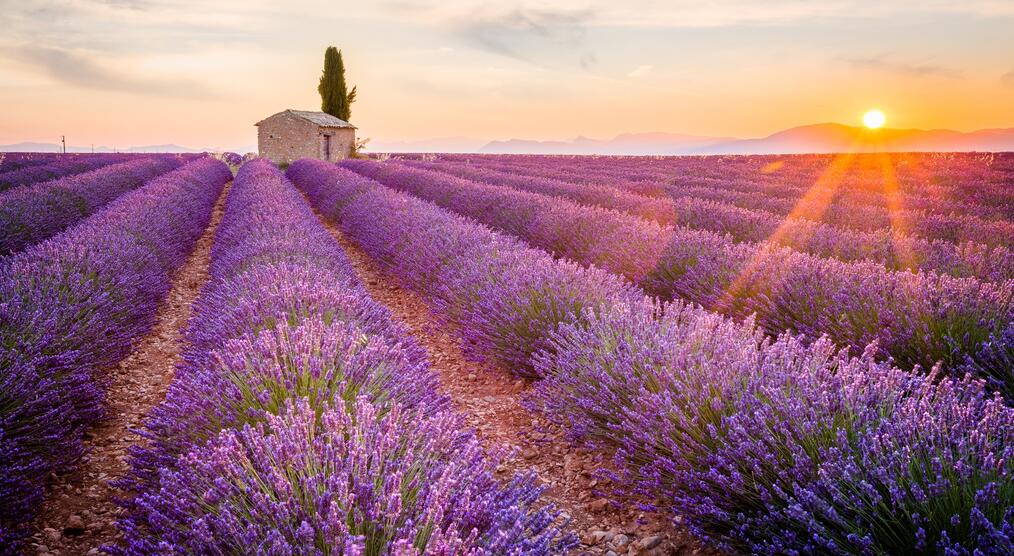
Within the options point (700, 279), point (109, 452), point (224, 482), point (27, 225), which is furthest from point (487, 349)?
point (27, 225)

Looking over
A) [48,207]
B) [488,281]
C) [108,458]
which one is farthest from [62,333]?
[48,207]

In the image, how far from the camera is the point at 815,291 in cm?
375

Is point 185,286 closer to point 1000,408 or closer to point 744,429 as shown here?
point 744,429

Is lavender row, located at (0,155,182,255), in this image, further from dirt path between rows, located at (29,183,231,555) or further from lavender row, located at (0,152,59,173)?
lavender row, located at (0,152,59,173)

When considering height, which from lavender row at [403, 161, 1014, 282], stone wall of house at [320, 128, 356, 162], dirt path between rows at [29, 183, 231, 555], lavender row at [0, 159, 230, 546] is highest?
stone wall of house at [320, 128, 356, 162]

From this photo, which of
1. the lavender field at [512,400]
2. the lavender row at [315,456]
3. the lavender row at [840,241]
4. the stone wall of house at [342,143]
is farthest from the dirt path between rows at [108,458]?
the stone wall of house at [342,143]

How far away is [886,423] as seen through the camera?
170cm

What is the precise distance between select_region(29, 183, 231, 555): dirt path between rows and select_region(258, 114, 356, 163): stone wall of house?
25.6 metres

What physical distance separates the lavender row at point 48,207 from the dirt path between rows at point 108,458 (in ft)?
9.70

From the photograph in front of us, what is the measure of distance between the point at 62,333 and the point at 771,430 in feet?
11.5

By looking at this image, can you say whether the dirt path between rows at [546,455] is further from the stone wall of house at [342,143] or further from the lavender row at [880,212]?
the stone wall of house at [342,143]

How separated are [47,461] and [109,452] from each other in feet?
1.91

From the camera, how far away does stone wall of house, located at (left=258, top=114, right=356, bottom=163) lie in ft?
95.5

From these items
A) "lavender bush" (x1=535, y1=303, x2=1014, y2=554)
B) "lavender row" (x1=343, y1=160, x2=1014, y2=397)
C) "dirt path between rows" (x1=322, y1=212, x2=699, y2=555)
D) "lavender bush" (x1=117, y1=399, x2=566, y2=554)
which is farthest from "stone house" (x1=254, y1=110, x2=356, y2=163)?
"lavender bush" (x1=117, y1=399, x2=566, y2=554)
